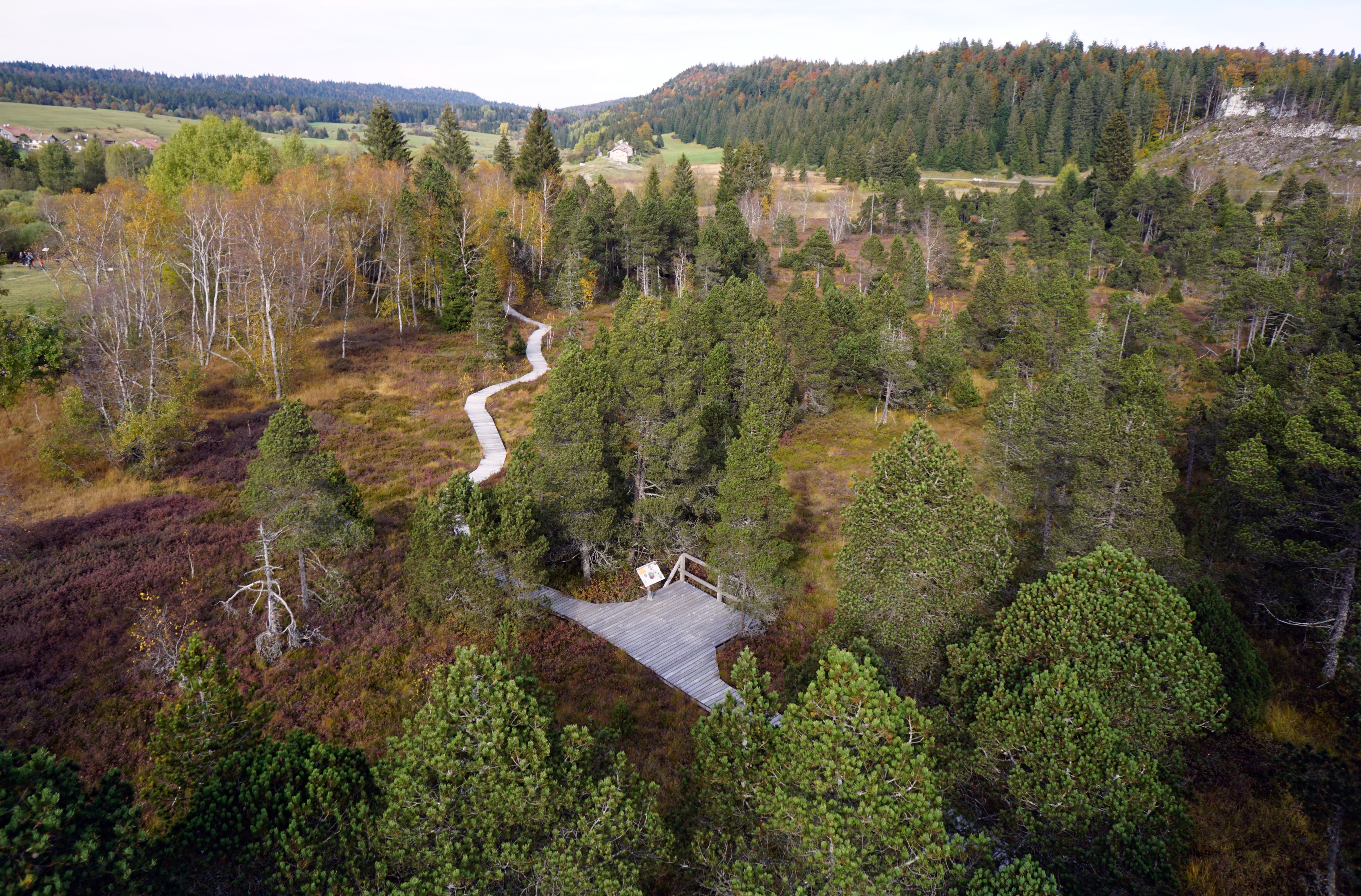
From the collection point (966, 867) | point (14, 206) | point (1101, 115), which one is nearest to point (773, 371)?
point (966, 867)

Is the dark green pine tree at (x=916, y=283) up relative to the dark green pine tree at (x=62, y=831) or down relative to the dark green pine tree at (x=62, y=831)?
up

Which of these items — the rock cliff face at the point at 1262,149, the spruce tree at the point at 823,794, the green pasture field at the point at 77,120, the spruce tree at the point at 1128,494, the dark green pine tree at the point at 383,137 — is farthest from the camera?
the green pasture field at the point at 77,120

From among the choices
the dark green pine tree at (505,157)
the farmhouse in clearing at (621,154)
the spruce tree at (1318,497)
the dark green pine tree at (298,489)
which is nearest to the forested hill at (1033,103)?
the farmhouse in clearing at (621,154)

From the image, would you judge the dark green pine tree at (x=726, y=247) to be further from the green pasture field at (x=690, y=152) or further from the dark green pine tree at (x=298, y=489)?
the green pasture field at (x=690, y=152)

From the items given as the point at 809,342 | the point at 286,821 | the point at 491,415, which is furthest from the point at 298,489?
the point at 809,342

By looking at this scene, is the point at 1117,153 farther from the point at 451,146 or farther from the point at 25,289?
the point at 25,289

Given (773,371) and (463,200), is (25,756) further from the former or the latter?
(463,200)

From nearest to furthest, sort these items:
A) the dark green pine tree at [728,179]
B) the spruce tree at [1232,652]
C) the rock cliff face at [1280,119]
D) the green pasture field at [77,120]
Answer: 1. the spruce tree at [1232,652]
2. the dark green pine tree at [728,179]
3. the rock cliff face at [1280,119]
4. the green pasture field at [77,120]
